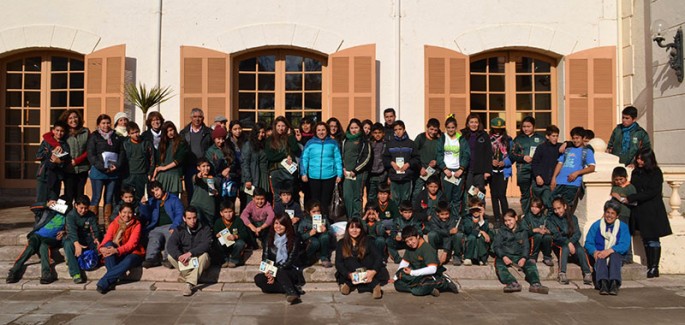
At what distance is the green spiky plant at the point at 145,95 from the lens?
980 centimetres

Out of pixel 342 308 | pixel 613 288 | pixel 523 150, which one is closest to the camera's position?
pixel 342 308

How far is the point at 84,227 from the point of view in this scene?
673 centimetres

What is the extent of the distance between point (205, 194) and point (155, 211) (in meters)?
0.60

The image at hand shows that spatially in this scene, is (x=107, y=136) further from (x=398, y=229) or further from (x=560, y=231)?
(x=560, y=231)

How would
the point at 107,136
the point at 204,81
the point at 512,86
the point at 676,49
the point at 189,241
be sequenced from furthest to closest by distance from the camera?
the point at 512,86 → the point at 204,81 → the point at 676,49 → the point at 107,136 → the point at 189,241

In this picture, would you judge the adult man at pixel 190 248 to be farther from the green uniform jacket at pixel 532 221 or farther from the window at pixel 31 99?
the window at pixel 31 99

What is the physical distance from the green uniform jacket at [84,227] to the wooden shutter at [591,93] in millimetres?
7909

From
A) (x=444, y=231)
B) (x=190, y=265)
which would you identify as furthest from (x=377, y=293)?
(x=190, y=265)

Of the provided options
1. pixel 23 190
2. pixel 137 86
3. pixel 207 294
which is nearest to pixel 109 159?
pixel 207 294

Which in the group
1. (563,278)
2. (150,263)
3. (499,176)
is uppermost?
(499,176)

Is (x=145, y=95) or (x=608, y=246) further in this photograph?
(x=145, y=95)

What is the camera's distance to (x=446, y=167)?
7.76 meters

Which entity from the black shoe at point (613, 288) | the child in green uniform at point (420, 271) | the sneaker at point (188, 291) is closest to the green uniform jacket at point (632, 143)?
the black shoe at point (613, 288)

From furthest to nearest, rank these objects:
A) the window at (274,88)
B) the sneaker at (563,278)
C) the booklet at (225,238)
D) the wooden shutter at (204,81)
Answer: the window at (274,88), the wooden shutter at (204,81), the booklet at (225,238), the sneaker at (563,278)
